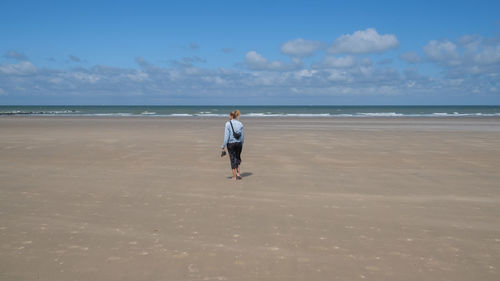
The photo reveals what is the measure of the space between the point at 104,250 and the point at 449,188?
7657 millimetres

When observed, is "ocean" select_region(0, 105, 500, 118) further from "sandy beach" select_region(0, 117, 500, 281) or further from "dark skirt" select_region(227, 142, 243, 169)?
"dark skirt" select_region(227, 142, 243, 169)

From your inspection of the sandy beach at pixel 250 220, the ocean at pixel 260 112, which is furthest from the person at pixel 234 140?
the ocean at pixel 260 112

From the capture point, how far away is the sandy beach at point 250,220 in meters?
4.63

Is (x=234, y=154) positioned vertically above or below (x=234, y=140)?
below

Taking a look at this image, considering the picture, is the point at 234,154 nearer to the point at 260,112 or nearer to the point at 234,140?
the point at 234,140

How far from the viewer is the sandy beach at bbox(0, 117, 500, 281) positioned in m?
→ 4.63

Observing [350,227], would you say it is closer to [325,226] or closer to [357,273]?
[325,226]

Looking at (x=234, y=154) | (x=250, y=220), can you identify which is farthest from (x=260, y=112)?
(x=250, y=220)

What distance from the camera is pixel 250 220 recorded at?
21.2ft

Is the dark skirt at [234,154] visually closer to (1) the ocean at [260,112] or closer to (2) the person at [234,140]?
(2) the person at [234,140]

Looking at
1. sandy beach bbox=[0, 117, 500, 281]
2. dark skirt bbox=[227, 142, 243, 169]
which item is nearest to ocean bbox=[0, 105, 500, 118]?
sandy beach bbox=[0, 117, 500, 281]

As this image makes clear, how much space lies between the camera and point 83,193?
8359 mm

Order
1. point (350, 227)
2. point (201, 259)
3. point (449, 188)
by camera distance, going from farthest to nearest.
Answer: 1. point (449, 188)
2. point (350, 227)
3. point (201, 259)

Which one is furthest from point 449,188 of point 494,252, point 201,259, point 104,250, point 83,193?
point 83,193
